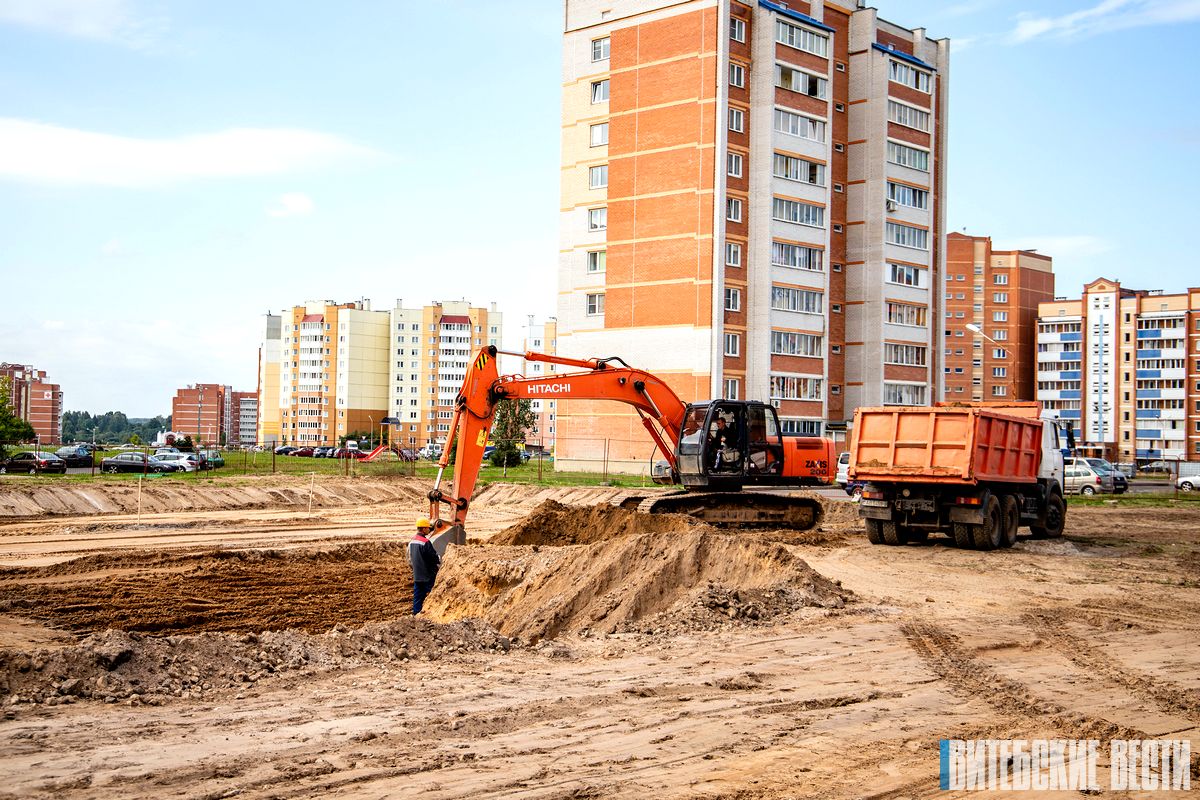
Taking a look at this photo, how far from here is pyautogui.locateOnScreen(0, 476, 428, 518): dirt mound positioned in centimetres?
3108

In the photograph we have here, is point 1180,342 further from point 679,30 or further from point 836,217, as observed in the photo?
point 679,30

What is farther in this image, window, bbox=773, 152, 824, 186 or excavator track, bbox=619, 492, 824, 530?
window, bbox=773, 152, 824, 186

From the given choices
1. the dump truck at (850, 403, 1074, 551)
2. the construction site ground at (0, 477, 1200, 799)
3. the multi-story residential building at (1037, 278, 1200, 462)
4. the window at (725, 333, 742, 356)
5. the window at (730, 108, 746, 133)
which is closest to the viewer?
the construction site ground at (0, 477, 1200, 799)

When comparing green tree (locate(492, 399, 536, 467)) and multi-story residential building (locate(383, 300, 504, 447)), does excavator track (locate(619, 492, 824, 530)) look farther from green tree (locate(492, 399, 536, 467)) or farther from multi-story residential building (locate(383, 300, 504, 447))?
multi-story residential building (locate(383, 300, 504, 447))

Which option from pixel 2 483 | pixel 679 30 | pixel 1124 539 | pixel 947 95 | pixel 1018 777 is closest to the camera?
pixel 1018 777

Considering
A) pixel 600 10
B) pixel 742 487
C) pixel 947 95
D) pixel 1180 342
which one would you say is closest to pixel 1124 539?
pixel 742 487

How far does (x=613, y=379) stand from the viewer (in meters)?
22.4

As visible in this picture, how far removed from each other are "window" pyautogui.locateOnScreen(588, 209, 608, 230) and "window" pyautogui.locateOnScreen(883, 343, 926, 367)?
18.0 metres

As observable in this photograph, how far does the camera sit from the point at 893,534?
22.9 meters

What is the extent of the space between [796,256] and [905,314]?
9.76 meters

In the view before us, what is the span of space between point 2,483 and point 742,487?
23325 mm

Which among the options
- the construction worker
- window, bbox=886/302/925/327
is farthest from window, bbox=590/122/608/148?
the construction worker

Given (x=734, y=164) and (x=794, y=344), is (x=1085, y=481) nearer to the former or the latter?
(x=794, y=344)

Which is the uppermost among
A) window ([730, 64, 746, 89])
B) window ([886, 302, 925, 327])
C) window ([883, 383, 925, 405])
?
window ([730, 64, 746, 89])
